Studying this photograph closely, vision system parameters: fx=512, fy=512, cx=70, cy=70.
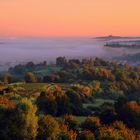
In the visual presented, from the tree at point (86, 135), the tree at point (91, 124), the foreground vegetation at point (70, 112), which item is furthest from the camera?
the tree at point (91, 124)

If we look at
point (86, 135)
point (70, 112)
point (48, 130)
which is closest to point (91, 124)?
point (86, 135)

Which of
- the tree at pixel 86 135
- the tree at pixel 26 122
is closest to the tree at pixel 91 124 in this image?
the tree at pixel 86 135

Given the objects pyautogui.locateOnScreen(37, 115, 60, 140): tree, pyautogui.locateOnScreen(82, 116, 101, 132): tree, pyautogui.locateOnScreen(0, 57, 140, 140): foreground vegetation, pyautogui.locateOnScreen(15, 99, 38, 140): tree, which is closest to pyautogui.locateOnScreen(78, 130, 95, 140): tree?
pyautogui.locateOnScreen(0, 57, 140, 140): foreground vegetation

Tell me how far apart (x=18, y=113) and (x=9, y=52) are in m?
159

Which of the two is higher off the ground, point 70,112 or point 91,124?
point 91,124

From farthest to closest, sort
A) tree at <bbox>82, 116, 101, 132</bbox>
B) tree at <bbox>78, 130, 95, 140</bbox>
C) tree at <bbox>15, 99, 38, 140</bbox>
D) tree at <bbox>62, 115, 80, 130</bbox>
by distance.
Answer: tree at <bbox>82, 116, 101, 132</bbox>, tree at <bbox>62, 115, 80, 130</bbox>, tree at <bbox>78, 130, 95, 140</bbox>, tree at <bbox>15, 99, 38, 140</bbox>

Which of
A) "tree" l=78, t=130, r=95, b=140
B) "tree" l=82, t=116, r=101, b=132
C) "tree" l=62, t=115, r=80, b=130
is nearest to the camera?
"tree" l=78, t=130, r=95, b=140

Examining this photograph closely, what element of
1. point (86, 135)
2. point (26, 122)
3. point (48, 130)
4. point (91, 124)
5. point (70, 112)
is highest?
point (26, 122)

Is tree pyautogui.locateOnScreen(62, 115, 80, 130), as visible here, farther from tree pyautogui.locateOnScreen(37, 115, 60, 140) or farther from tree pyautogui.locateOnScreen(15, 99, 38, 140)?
tree pyautogui.locateOnScreen(15, 99, 38, 140)

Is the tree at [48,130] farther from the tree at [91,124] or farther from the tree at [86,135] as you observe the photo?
the tree at [91,124]

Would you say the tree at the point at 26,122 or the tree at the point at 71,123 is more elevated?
the tree at the point at 26,122

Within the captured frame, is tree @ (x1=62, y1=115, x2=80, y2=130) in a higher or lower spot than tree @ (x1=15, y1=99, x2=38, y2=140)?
lower

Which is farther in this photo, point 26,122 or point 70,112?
point 70,112

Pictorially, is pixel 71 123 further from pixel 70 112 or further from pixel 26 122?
pixel 70 112
